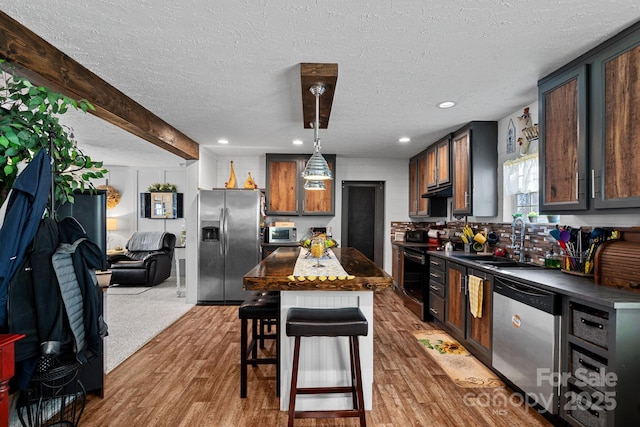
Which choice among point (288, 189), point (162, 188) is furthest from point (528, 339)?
point (162, 188)

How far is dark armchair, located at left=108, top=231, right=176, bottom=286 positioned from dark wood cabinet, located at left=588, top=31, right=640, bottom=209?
250 inches

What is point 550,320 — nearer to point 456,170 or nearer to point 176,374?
point 456,170

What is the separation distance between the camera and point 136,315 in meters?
4.49

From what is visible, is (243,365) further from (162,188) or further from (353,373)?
(162,188)

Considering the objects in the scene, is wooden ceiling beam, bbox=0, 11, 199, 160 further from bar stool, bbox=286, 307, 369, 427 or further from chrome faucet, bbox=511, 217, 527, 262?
chrome faucet, bbox=511, 217, 527, 262

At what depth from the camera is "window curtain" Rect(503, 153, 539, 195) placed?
3082 millimetres

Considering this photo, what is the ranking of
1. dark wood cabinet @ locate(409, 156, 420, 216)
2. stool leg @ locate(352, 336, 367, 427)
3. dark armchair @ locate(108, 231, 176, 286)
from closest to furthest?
stool leg @ locate(352, 336, 367, 427) → dark wood cabinet @ locate(409, 156, 420, 216) → dark armchair @ locate(108, 231, 176, 286)

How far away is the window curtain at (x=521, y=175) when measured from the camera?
308cm

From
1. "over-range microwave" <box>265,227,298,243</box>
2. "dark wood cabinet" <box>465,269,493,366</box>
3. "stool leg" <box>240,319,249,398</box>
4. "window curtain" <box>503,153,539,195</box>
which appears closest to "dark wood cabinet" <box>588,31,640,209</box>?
"window curtain" <box>503,153,539,195</box>

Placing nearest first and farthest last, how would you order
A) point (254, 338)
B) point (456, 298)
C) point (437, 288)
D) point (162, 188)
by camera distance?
point (254, 338)
point (456, 298)
point (437, 288)
point (162, 188)

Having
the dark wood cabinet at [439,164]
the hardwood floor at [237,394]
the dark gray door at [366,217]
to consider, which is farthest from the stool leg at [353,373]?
the dark gray door at [366,217]

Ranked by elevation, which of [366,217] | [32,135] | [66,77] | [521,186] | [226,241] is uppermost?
[66,77]

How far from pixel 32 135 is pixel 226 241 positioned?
11.5ft

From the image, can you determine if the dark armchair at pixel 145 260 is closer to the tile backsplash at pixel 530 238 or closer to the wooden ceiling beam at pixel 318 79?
the wooden ceiling beam at pixel 318 79
